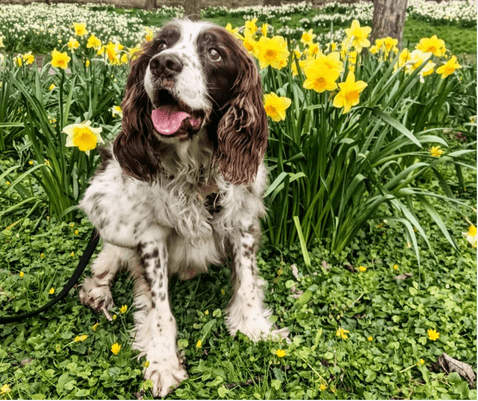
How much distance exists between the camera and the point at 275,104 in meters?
2.34

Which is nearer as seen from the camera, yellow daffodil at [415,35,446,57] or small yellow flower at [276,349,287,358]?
small yellow flower at [276,349,287,358]

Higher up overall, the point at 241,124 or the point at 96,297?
the point at 241,124

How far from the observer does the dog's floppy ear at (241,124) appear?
6.72 ft

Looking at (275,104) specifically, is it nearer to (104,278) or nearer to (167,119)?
(167,119)

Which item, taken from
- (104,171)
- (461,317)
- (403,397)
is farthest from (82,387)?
(461,317)

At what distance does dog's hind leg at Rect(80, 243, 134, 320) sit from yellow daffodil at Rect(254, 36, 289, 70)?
133cm

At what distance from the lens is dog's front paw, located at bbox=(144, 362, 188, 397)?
6.55 feet

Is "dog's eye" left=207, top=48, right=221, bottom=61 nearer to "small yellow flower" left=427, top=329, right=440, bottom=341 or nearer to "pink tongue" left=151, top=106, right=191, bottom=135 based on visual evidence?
"pink tongue" left=151, top=106, right=191, bottom=135

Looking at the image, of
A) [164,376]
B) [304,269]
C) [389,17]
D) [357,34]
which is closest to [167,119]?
[164,376]

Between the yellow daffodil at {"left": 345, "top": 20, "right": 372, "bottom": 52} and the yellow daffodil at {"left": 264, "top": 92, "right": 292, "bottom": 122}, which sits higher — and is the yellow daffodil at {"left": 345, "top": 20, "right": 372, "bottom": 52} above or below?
above

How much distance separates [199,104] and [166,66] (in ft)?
0.73

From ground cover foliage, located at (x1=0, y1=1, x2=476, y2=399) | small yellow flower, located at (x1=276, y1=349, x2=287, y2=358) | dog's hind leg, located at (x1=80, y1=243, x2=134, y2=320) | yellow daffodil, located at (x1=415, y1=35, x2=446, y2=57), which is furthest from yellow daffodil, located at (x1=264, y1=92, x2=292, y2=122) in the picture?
yellow daffodil, located at (x1=415, y1=35, x2=446, y2=57)

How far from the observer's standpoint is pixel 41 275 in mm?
2676

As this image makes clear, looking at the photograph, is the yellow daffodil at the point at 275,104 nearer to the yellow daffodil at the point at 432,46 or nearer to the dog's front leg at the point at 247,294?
the dog's front leg at the point at 247,294
